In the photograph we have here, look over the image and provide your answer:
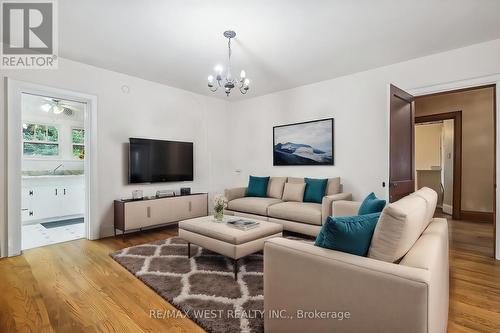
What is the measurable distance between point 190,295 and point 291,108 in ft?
12.3

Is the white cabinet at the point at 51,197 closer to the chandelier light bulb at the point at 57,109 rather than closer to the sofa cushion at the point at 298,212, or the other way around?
the chandelier light bulb at the point at 57,109

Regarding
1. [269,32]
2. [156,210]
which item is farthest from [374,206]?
[156,210]

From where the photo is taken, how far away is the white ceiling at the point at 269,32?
2387mm

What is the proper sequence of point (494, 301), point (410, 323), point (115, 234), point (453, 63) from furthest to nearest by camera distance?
point (115, 234) < point (453, 63) < point (494, 301) < point (410, 323)

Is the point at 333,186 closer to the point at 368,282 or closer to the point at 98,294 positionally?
the point at 368,282

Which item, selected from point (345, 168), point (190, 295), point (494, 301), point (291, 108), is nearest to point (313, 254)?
point (190, 295)

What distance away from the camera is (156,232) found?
424cm

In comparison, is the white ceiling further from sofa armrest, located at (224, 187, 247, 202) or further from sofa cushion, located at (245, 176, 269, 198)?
sofa armrest, located at (224, 187, 247, 202)

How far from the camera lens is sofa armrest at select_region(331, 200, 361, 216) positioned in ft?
10.8

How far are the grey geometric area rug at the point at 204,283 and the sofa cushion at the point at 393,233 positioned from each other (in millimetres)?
957

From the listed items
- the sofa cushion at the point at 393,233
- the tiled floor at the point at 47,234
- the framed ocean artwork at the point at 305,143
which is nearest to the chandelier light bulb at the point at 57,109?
the tiled floor at the point at 47,234

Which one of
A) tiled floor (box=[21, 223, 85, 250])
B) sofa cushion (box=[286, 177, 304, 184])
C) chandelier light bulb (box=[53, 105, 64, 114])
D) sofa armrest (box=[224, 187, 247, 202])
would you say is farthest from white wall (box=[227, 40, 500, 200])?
chandelier light bulb (box=[53, 105, 64, 114])

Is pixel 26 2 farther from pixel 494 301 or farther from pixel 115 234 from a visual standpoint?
pixel 494 301

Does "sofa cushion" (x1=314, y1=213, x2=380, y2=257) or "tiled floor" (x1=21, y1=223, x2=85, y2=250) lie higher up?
"sofa cushion" (x1=314, y1=213, x2=380, y2=257)
